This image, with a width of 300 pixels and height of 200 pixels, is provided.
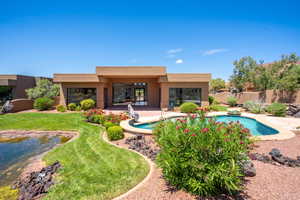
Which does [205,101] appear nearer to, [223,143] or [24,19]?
[223,143]

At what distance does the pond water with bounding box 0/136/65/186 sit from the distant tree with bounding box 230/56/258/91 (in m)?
28.5

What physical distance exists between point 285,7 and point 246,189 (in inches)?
740

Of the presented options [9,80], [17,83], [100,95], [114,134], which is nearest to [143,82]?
[100,95]

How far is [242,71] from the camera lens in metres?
25.6

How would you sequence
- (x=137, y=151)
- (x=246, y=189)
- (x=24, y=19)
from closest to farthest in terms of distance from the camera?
(x=246, y=189) → (x=137, y=151) → (x=24, y=19)

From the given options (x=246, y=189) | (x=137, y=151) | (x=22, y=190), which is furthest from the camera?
(x=137, y=151)

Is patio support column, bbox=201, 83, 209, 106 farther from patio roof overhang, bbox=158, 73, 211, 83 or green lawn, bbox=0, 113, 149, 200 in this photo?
green lawn, bbox=0, 113, 149, 200

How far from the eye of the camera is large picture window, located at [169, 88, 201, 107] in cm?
1570

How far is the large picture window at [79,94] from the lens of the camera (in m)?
16.1

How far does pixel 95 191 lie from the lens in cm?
316

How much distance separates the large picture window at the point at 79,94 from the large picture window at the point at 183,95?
9098 millimetres

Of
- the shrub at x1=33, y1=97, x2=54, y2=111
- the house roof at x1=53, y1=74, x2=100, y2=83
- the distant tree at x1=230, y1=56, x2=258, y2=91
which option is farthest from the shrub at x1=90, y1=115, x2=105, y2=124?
the distant tree at x1=230, y1=56, x2=258, y2=91

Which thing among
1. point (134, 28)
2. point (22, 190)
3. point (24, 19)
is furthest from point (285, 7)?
point (24, 19)

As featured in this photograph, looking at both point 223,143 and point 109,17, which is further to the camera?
point 109,17
